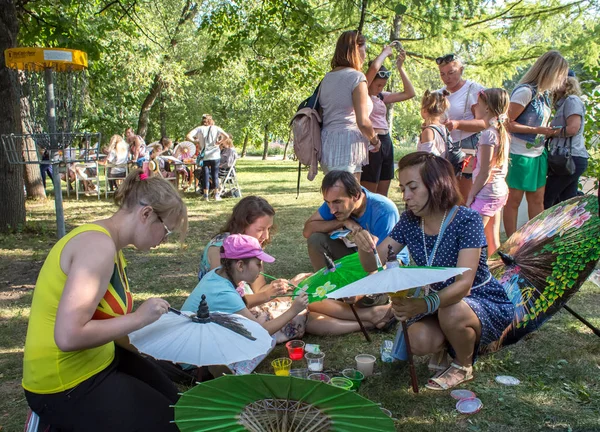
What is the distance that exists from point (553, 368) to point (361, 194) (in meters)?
1.73

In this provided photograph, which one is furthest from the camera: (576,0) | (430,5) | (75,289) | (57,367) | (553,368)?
(576,0)

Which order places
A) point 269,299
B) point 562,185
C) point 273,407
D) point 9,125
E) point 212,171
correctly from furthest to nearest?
point 212,171
point 9,125
point 562,185
point 269,299
point 273,407

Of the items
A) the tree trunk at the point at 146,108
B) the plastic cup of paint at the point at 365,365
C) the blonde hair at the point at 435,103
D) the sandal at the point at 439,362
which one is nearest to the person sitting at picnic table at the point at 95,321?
the plastic cup of paint at the point at 365,365

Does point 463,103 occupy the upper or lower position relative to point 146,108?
lower

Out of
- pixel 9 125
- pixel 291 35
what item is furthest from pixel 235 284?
pixel 291 35

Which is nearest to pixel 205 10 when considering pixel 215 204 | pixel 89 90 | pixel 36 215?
pixel 89 90

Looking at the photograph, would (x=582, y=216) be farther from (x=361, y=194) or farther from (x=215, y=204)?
(x=215, y=204)

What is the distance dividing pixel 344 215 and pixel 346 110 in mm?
1100

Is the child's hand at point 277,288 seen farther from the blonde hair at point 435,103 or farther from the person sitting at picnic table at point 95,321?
the blonde hair at point 435,103

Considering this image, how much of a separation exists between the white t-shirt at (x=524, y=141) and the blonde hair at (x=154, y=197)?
3.88m

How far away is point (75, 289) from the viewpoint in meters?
1.72

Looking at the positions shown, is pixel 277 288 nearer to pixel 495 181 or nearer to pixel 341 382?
pixel 341 382

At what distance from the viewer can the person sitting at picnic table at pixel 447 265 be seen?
2621 mm

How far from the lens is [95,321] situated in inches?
69.5
